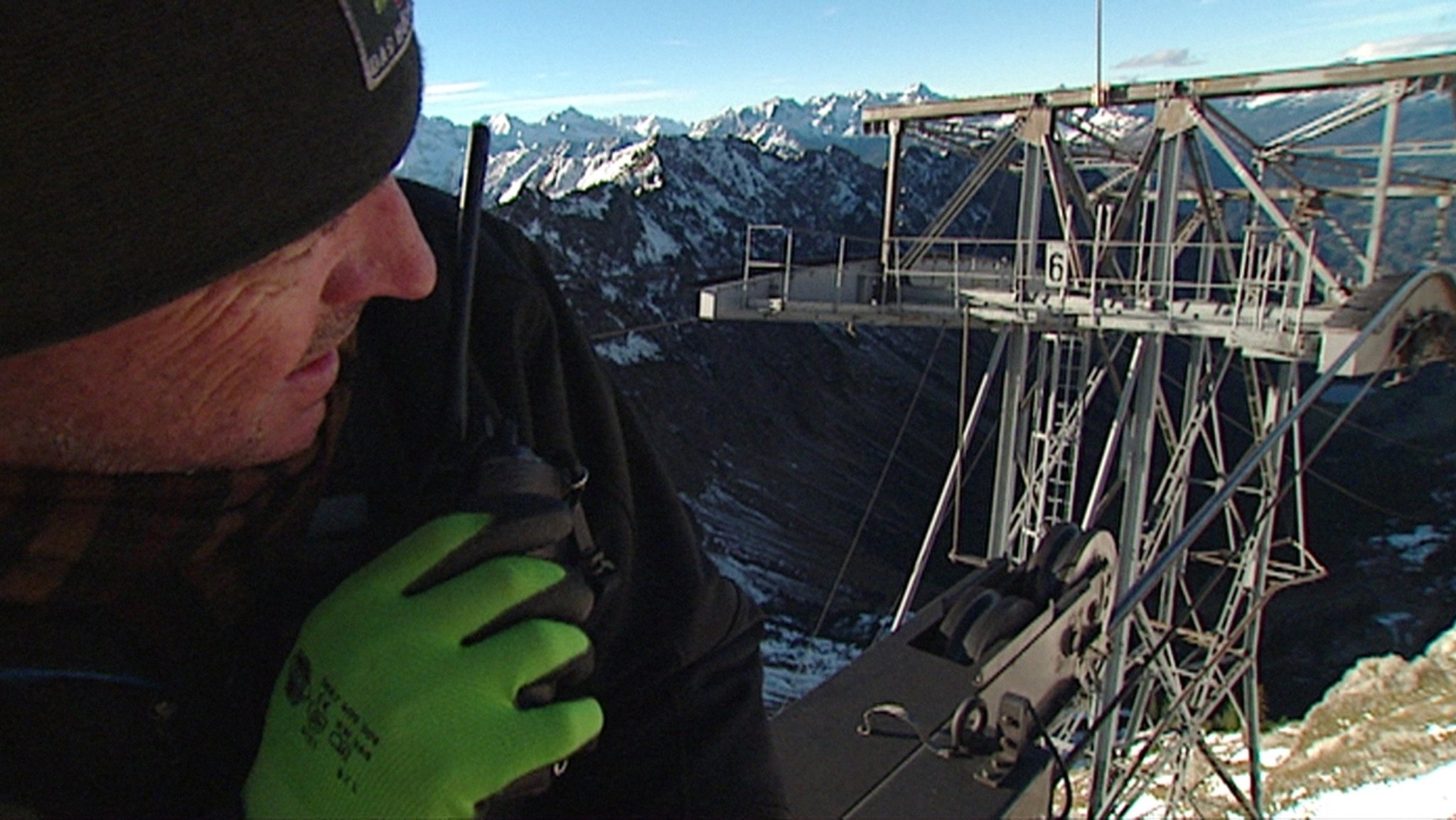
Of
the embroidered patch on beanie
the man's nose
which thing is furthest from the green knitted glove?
the embroidered patch on beanie

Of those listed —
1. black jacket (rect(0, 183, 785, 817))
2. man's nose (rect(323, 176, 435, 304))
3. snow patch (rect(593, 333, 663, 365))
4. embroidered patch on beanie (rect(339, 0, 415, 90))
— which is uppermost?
embroidered patch on beanie (rect(339, 0, 415, 90))

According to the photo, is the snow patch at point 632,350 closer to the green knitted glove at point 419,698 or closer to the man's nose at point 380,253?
the man's nose at point 380,253

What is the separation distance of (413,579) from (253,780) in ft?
0.89

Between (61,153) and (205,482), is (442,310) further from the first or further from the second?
(61,153)

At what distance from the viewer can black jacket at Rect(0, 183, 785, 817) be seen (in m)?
1.13

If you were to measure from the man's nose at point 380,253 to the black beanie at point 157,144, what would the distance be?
0.44 ft

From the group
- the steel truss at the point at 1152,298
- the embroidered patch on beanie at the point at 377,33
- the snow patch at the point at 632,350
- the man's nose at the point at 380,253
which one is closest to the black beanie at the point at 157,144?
the embroidered patch on beanie at the point at 377,33

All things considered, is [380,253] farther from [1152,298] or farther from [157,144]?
[1152,298]

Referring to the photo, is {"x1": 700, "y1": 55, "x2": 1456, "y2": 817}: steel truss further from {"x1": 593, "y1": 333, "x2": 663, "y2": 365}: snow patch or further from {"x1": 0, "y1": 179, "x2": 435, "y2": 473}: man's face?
{"x1": 593, "y1": 333, "x2": 663, "y2": 365}: snow patch

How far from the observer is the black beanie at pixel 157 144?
0.75 meters

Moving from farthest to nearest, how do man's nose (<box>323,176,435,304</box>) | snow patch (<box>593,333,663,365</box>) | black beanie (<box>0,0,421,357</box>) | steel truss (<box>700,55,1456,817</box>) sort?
snow patch (<box>593,333,663,365</box>)
steel truss (<box>700,55,1456,817</box>)
man's nose (<box>323,176,435,304</box>)
black beanie (<box>0,0,421,357</box>)

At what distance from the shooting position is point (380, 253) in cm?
108

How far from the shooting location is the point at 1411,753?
10.4m

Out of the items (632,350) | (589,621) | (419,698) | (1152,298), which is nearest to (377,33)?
(419,698)
